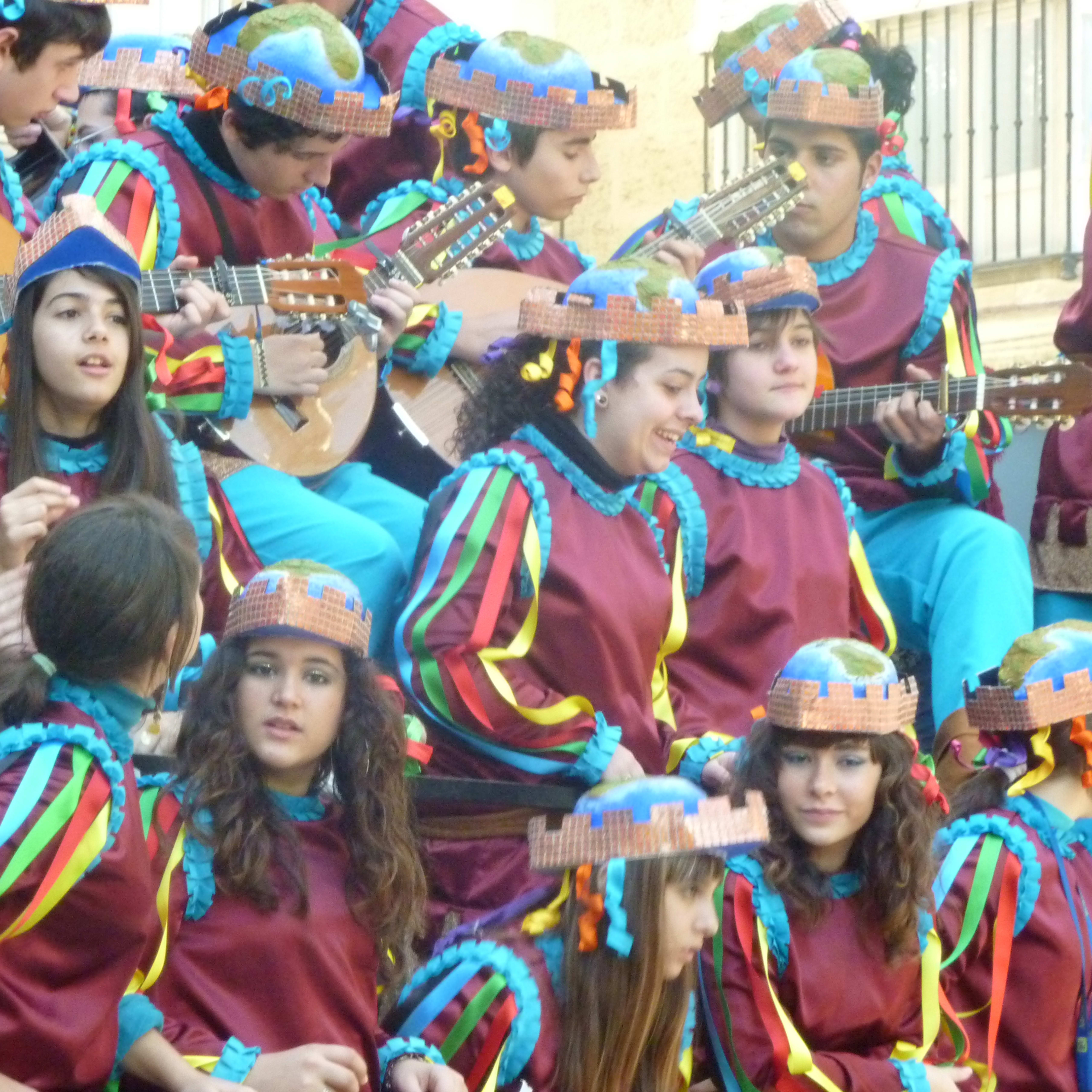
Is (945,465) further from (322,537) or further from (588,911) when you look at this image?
(588,911)

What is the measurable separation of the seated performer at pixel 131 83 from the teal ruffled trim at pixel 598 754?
2290mm

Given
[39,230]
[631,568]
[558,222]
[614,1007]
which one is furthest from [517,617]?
[558,222]

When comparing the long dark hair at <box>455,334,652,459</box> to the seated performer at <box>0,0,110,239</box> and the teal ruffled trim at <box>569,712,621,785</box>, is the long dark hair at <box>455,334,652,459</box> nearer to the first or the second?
the teal ruffled trim at <box>569,712,621,785</box>

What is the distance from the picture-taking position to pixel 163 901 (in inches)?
145

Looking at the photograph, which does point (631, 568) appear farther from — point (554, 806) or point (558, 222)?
point (558, 222)

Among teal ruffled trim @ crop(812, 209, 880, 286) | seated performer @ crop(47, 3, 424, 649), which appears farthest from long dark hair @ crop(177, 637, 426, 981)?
teal ruffled trim @ crop(812, 209, 880, 286)

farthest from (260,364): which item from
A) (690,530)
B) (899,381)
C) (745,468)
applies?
(899,381)

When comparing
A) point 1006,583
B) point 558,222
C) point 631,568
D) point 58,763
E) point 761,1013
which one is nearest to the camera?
point 58,763

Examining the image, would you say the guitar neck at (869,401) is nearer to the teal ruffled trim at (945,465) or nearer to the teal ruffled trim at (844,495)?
the teal ruffled trim at (945,465)

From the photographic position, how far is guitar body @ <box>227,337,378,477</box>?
4.89m

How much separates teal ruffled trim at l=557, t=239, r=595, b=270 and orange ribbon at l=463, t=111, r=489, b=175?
1.33ft

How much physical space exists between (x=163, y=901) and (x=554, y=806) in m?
0.90

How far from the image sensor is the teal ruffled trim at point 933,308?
607cm

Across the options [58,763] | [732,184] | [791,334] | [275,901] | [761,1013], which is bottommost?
[761,1013]
